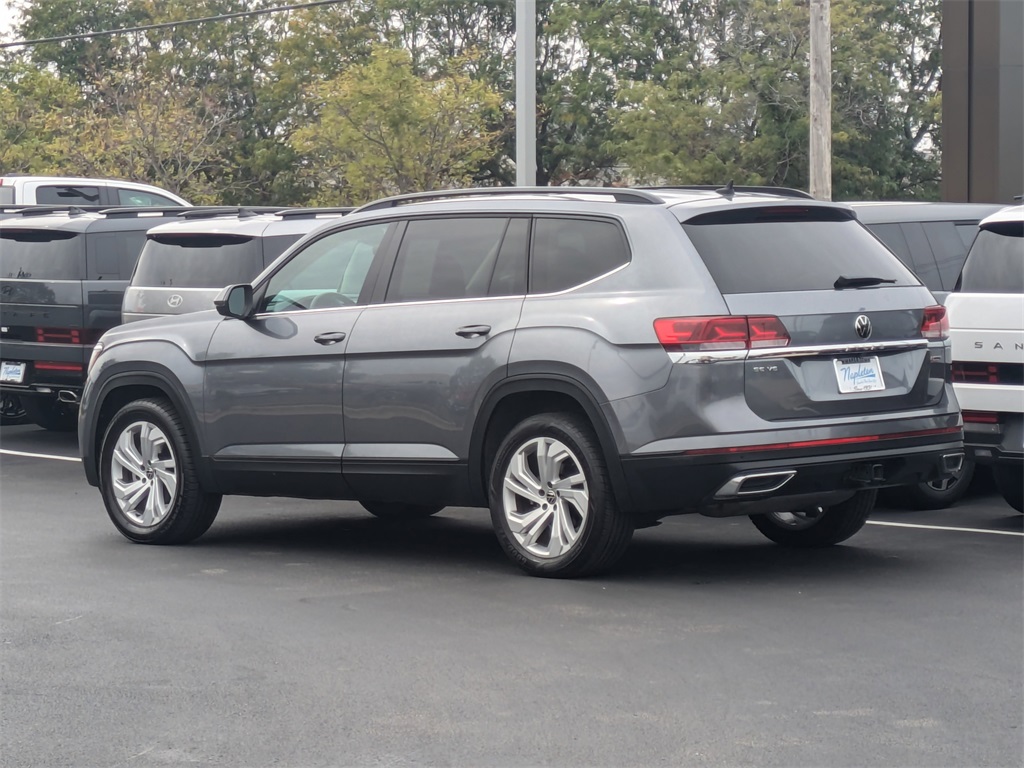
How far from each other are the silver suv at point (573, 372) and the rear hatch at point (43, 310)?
197 inches

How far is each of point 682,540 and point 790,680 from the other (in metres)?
3.49

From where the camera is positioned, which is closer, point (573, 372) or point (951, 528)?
point (573, 372)

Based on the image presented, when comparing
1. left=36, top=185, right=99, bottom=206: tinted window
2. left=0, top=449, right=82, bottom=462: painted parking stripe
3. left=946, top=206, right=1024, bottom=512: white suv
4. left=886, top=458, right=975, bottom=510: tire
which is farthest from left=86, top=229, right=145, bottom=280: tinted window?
left=946, top=206, right=1024, bottom=512: white suv

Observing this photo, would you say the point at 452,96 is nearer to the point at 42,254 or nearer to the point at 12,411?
the point at 12,411

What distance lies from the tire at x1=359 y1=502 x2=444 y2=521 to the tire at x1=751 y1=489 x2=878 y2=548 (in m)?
2.25

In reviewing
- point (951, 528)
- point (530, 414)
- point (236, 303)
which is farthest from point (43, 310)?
point (951, 528)

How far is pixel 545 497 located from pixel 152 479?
273 cm

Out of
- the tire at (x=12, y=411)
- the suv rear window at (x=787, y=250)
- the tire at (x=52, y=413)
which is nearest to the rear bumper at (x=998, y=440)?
the suv rear window at (x=787, y=250)

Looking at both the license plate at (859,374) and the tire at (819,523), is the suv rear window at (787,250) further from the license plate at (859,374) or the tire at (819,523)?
the tire at (819,523)

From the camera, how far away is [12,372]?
14.5 metres

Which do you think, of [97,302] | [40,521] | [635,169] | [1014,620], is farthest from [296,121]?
[1014,620]

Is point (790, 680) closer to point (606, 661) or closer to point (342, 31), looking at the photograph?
point (606, 661)

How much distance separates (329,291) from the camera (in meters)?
9.30

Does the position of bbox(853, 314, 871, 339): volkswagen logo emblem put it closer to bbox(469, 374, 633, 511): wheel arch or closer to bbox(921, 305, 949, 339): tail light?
bbox(921, 305, 949, 339): tail light
